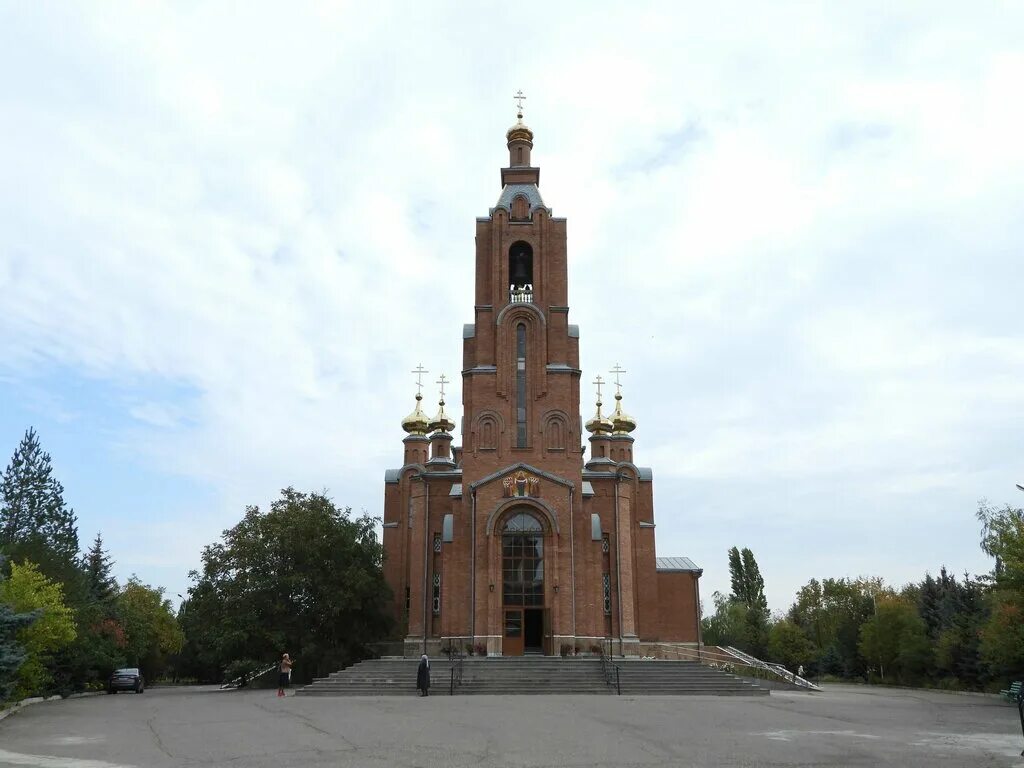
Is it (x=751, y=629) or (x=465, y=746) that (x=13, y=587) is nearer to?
(x=465, y=746)

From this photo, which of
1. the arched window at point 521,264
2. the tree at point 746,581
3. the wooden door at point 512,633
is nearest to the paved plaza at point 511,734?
the wooden door at point 512,633

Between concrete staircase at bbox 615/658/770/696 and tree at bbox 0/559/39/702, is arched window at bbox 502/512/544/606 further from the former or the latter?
tree at bbox 0/559/39/702

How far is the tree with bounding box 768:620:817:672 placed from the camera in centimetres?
5016

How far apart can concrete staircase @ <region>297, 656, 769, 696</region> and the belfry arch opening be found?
16151 mm

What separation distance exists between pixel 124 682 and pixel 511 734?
23923 millimetres

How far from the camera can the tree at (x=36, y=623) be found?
21344 mm

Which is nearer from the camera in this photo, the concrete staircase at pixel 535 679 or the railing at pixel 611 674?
the railing at pixel 611 674

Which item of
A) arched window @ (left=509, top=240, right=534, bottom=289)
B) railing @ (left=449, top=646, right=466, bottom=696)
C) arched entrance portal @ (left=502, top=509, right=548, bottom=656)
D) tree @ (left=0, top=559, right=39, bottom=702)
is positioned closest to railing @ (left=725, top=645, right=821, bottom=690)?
arched entrance portal @ (left=502, top=509, right=548, bottom=656)

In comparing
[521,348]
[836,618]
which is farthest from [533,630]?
[836,618]

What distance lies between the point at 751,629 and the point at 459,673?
3949 cm

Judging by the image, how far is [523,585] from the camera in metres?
32.9

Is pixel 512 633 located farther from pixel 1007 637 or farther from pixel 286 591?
pixel 1007 637

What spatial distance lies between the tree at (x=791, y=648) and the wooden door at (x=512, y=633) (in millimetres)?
24210

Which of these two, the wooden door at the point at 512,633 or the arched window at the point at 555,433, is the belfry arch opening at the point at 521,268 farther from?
the wooden door at the point at 512,633
